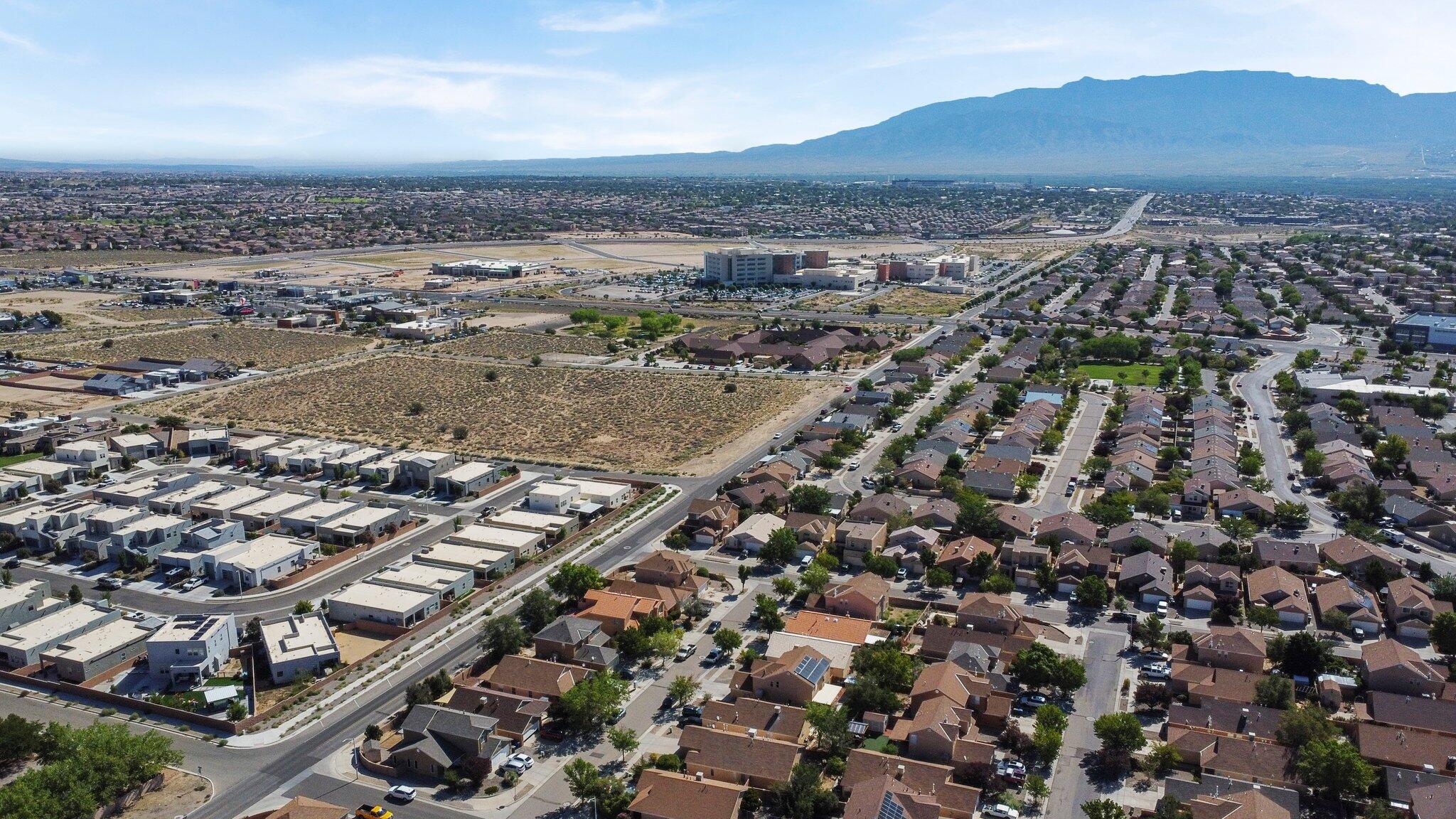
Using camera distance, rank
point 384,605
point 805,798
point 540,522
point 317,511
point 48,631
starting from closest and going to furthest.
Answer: point 805,798, point 48,631, point 384,605, point 540,522, point 317,511

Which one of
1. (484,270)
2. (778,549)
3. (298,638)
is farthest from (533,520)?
(484,270)

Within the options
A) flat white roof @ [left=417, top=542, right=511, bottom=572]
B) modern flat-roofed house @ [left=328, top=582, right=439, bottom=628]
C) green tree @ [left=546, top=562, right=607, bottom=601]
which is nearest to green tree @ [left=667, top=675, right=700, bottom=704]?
green tree @ [left=546, top=562, right=607, bottom=601]

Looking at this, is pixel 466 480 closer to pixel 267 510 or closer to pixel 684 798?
pixel 267 510

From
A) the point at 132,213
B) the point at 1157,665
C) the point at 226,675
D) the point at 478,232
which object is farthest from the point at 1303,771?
the point at 132,213

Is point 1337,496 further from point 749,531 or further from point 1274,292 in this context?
point 1274,292

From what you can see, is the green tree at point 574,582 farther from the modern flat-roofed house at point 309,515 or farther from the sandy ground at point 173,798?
the modern flat-roofed house at point 309,515

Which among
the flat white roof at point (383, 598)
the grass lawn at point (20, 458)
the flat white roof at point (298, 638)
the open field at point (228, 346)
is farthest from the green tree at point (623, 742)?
the open field at point (228, 346)

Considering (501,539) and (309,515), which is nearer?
(501,539)
